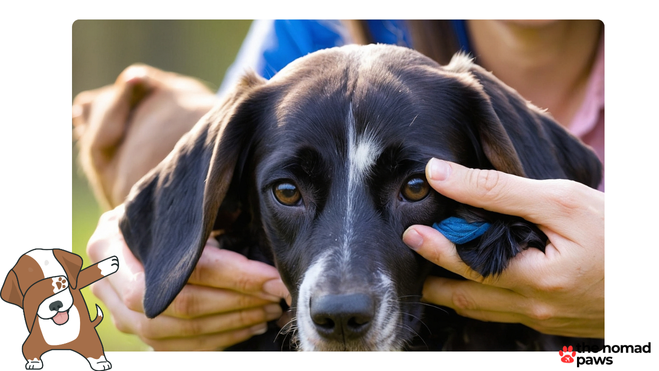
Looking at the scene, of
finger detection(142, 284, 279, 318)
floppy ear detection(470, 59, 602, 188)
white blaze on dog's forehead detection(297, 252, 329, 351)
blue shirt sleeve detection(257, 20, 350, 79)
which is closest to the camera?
white blaze on dog's forehead detection(297, 252, 329, 351)

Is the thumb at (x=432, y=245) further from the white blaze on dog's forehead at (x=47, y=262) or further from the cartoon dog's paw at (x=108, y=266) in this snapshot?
the white blaze on dog's forehead at (x=47, y=262)
